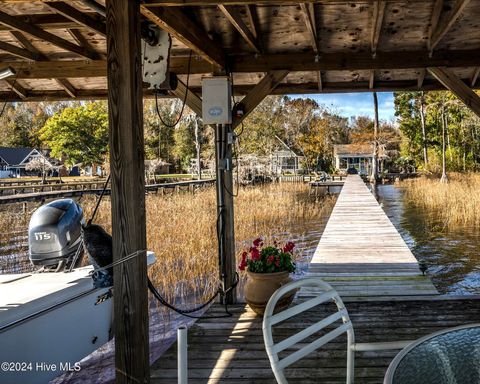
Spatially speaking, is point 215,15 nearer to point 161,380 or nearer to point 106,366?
point 161,380

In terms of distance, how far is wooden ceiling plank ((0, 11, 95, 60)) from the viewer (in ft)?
10.0

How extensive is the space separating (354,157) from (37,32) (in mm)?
43299

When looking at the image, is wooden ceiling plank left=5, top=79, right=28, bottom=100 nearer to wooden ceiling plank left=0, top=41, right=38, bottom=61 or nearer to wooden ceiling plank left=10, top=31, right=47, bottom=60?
wooden ceiling plank left=10, top=31, right=47, bottom=60

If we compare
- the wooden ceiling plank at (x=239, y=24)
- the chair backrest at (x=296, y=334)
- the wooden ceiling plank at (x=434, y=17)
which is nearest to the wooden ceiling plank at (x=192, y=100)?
the wooden ceiling plank at (x=239, y=24)

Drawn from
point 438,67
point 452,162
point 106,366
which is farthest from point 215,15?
point 452,162

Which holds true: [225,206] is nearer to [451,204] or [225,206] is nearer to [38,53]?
[38,53]

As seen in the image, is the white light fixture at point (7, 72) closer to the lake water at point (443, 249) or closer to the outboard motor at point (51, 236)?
the outboard motor at point (51, 236)

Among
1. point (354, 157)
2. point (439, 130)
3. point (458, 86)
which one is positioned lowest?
point (354, 157)

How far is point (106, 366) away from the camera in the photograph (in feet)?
11.7

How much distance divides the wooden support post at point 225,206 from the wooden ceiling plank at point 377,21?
1474mm

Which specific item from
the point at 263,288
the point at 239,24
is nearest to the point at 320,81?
the point at 239,24

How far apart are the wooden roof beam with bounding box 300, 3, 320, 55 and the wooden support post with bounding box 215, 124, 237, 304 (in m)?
1.07

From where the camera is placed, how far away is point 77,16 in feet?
10.1

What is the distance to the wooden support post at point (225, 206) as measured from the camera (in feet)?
13.3
